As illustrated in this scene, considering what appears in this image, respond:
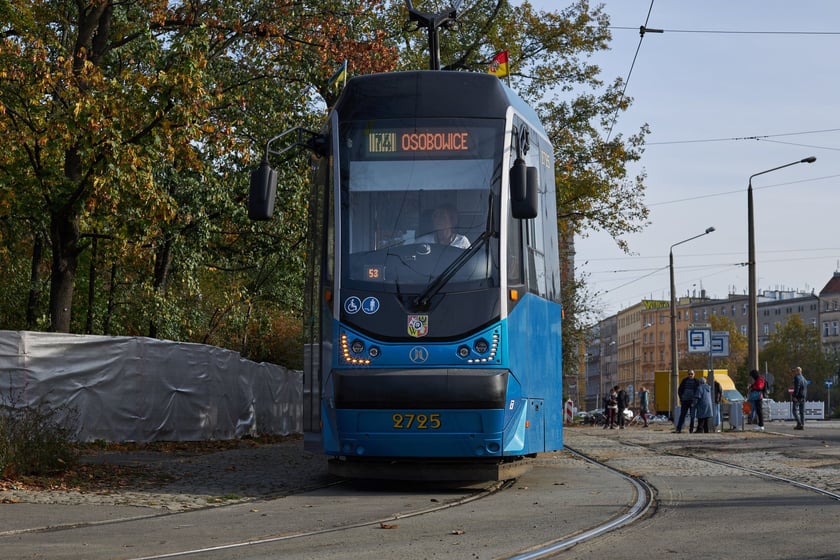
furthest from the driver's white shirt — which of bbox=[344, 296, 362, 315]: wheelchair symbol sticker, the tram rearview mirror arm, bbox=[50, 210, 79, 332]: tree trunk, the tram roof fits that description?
bbox=[50, 210, 79, 332]: tree trunk

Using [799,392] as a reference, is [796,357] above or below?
above

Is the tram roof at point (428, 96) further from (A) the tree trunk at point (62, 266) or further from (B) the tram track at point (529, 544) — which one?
(A) the tree trunk at point (62, 266)

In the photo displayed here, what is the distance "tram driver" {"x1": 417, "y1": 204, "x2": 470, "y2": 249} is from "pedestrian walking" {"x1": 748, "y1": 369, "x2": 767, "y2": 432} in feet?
73.6

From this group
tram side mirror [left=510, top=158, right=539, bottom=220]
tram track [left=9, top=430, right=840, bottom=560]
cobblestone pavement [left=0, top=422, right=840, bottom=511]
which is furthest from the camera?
tram side mirror [left=510, top=158, right=539, bottom=220]

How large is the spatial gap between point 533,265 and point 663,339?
181408mm

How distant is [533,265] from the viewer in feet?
43.8

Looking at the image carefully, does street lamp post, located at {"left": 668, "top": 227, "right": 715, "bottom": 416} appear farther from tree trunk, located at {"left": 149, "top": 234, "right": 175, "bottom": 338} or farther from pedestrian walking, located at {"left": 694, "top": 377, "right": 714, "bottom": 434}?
tree trunk, located at {"left": 149, "top": 234, "right": 175, "bottom": 338}

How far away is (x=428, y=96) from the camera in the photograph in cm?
1314

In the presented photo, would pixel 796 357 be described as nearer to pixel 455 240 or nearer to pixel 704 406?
pixel 704 406

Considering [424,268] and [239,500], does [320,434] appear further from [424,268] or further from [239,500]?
[424,268]

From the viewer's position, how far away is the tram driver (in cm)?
1255

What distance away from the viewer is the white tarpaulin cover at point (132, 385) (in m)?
20.5

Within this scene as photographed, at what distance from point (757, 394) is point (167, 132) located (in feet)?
64.5

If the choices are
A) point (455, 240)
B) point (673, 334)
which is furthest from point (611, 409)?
point (455, 240)
